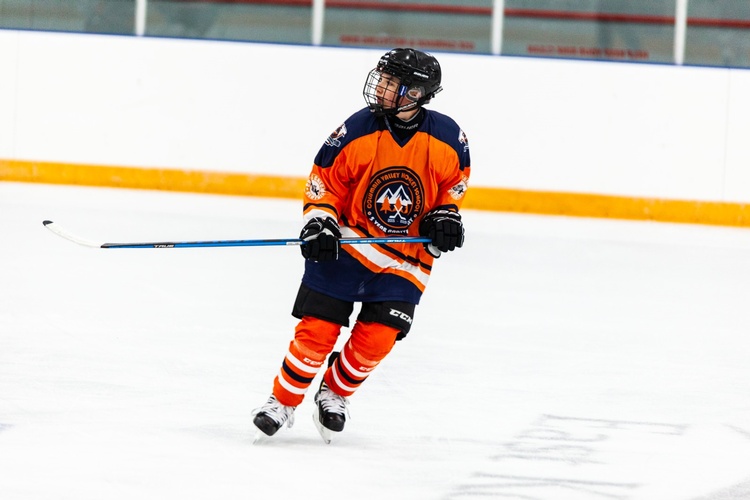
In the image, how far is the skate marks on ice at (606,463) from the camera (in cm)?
261

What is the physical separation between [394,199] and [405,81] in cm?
27

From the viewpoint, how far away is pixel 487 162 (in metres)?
8.60

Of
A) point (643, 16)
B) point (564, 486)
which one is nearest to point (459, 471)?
point (564, 486)

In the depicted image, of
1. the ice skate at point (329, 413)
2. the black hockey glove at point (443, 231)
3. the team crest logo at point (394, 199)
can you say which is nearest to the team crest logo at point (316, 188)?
the team crest logo at point (394, 199)

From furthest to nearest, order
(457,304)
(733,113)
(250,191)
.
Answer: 1. (250,191)
2. (733,113)
3. (457,304)

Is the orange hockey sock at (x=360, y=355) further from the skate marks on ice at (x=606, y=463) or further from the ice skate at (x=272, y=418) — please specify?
the skate marks on ice at (x=606, y=463)

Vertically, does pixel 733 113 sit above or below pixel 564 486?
above

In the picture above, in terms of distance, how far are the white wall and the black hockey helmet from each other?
566 centimetres

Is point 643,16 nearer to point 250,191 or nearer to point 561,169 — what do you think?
point 561,169

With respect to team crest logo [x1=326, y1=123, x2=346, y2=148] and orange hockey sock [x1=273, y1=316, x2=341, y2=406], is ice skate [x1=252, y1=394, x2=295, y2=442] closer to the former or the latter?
orange hockey sock [x1=273, y1=316, x2=341, y2=406]

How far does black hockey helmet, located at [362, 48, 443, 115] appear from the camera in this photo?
2904 millimetres

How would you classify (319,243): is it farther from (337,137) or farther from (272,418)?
(272,418)

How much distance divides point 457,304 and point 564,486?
245 cm

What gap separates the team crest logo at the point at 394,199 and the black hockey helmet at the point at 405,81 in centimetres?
14
